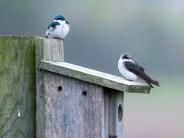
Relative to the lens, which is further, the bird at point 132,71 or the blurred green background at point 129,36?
the blurred green background at point 129,36

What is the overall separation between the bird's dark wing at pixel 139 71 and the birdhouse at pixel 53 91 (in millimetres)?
427

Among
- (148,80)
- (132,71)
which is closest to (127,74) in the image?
(132,71)

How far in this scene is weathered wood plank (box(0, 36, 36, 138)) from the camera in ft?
11.7

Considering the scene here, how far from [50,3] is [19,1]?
232 centimetres

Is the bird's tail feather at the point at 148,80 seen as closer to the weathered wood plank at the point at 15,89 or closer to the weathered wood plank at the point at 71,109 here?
the weathered wood plank at the point at 71,109

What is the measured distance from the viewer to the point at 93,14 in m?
18.7

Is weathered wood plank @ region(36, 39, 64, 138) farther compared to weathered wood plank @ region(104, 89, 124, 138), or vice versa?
weathered wood plank @ region(104, 89, 124, 138)

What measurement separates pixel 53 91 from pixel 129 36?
43.5 ft

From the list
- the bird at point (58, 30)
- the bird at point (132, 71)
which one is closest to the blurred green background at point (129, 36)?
the bird at point (58, 30)

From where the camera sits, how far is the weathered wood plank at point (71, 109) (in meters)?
3.60

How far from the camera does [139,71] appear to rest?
14.1 ft

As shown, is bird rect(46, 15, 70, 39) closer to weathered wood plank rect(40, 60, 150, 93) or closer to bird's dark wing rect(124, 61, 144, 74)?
bird's dark wing rect(124, 61, 144, 74)

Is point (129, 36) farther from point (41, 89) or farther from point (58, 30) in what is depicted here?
point (41, 89)

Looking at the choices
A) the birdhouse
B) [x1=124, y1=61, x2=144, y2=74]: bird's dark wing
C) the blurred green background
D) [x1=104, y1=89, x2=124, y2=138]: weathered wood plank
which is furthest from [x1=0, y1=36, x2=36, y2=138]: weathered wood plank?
the blurred green background
